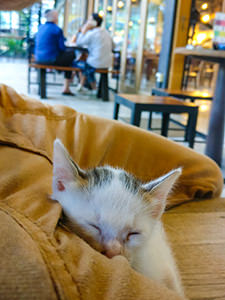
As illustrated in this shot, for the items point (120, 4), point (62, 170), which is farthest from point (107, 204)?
point (120, 4)

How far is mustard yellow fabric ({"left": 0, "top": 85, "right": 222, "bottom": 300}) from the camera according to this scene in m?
0.58

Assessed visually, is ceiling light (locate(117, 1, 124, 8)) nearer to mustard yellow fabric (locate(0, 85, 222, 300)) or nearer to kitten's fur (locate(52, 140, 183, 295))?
mustard yellow fabric (locate(0, 85, 222, 300))

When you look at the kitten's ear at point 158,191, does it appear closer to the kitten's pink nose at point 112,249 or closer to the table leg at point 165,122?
the kitten's pink nose at point 112,249

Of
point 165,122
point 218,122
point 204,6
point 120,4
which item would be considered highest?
point 120,4

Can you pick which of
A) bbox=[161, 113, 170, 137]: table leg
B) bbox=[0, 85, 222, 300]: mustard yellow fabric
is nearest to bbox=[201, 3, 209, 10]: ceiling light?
bbox=[161, 113, 170, 137]: table leg

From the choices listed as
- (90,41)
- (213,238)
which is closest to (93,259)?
(213,238)

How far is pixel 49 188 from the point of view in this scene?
0.94 meters

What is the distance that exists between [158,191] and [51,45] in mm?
5724

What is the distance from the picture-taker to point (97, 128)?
1336 millimetres

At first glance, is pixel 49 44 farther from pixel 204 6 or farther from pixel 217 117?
pixel 217 117

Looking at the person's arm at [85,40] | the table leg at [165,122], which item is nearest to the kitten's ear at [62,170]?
the table leg at [165,122]

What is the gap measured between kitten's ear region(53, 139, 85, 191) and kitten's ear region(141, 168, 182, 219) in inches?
7.5

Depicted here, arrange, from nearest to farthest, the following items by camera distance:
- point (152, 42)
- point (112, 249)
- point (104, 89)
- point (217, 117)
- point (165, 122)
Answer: point (112, 249)
point (217, 117)
point (165, 122)
point (104, 89)
point (152, 42)

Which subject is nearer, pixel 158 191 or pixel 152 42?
pixel 158 191
